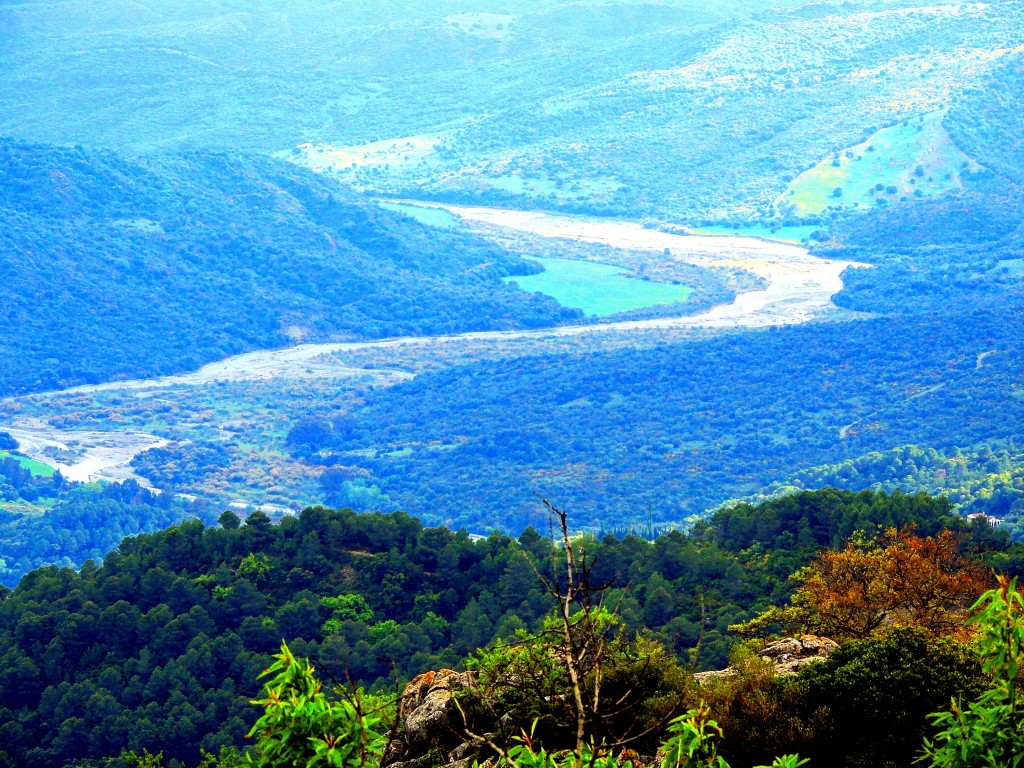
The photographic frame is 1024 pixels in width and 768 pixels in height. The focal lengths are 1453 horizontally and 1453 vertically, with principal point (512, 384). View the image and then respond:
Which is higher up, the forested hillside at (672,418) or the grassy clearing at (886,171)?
the grassy clearing at (886,171)

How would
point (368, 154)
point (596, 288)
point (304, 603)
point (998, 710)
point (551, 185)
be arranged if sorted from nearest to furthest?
point (998, 710) < point (304, 603) < point (596, 288) < point (551, 185) < point (368, 154)

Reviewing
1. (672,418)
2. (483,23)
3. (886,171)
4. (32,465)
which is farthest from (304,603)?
(483,23)

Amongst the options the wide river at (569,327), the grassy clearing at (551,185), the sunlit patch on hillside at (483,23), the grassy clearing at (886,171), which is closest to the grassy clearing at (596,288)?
the wide river at (569,327)

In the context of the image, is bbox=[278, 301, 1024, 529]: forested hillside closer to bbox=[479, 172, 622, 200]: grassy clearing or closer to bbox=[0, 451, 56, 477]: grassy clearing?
bbox=[0, 451, 56, 477]: grassy clearing

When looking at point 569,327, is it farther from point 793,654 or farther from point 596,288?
point 793,654

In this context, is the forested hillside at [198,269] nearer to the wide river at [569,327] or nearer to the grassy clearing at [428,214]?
the wide river at [569,327]

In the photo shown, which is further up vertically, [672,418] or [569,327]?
[672,418]

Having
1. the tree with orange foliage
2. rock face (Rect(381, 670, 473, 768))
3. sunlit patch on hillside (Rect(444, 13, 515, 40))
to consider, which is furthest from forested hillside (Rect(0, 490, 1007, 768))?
sunlit patch on hillside (Rect(444, 13, 515, 40))
